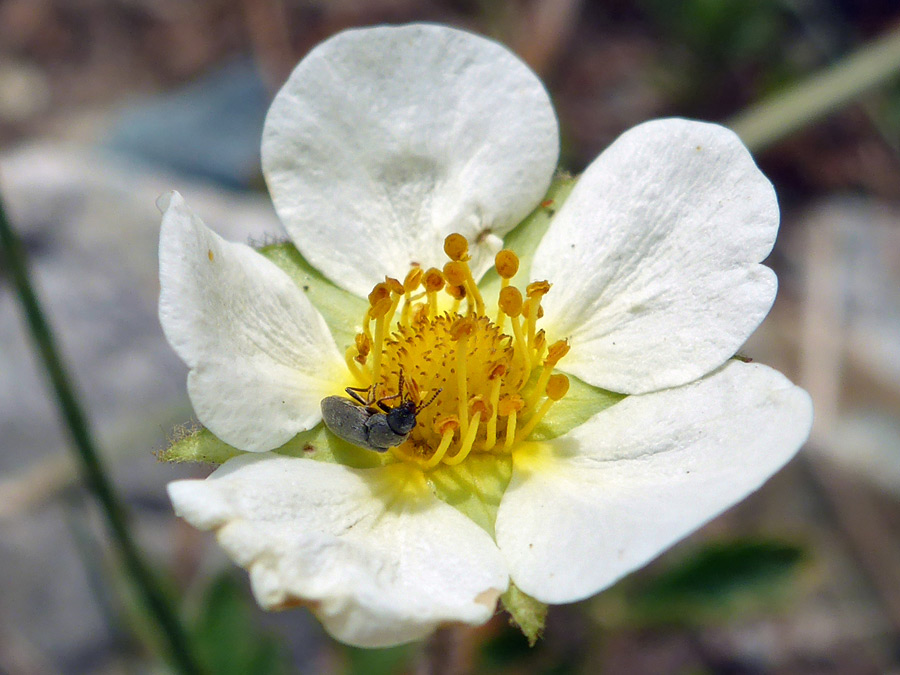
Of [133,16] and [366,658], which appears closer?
[366,658]

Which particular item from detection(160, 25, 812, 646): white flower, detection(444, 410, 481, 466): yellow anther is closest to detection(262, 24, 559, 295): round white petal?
detection(160, 25, 812, 646): white flower

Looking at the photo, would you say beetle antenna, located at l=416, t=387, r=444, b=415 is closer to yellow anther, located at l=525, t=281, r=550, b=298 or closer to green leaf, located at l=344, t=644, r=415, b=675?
yellow anther, located at l=525, t=281, r=550, b=298

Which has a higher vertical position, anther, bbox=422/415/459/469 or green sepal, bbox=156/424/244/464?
green sepal, bbox=156/424/244/464

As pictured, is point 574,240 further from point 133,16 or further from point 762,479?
point 133,16

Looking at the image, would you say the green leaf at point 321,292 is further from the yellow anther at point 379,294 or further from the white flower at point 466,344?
the yellow anther at point 379,294

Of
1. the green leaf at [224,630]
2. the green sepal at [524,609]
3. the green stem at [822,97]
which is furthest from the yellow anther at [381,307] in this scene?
the green stem at [822,97]

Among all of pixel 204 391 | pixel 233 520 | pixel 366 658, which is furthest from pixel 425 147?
pixel 366 658

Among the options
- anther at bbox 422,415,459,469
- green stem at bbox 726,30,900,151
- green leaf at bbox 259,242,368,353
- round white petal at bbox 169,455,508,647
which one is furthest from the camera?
green stem at bbox 726,30,900,151
